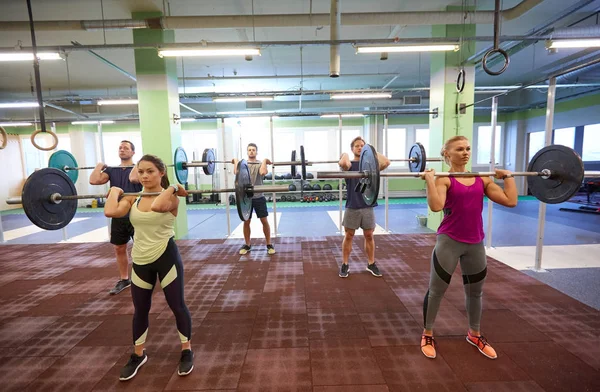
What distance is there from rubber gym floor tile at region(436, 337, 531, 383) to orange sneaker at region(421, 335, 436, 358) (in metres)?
0.07

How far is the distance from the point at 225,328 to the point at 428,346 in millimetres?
1544

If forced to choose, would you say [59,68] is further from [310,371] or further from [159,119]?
[310,371]

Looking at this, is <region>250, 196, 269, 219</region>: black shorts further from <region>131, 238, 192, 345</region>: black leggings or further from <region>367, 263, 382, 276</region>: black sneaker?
<region>131, 238, 192, 345</region>: black leggings

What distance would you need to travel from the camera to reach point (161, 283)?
1.75 metres

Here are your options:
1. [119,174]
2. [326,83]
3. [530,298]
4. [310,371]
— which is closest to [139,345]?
[310,371]

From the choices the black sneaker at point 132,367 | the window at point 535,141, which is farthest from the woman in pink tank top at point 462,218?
the window at point 535,141

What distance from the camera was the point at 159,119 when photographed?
5078 millimetres

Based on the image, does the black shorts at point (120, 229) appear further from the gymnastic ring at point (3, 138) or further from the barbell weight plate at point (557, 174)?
the barbell weight plate at point (557, 174)

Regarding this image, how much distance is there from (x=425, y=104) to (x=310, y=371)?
10168 mm

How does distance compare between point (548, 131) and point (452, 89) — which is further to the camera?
point (452, 89)

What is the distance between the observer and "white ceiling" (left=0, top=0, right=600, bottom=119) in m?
4.68

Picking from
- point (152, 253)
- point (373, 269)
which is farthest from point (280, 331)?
point (373, 269)

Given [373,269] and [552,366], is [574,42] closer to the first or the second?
[373,269]

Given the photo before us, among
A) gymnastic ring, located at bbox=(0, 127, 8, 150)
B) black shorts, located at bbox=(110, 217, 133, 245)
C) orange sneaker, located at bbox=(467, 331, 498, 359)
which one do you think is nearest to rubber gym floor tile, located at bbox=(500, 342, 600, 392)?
orange sneaker, located at bbox=(467, 331, 498, 359)
